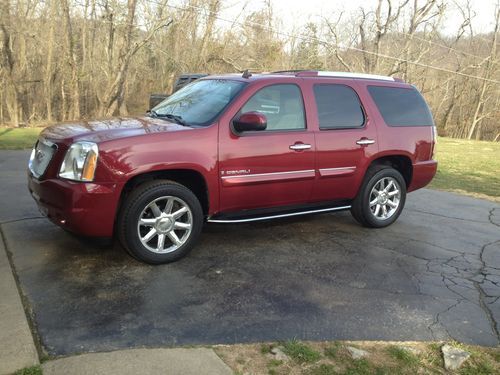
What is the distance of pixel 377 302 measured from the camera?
4.09 meters

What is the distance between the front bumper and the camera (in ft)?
13.5

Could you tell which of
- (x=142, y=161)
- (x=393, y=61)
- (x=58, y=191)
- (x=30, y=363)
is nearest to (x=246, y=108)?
(x=142, y=161)

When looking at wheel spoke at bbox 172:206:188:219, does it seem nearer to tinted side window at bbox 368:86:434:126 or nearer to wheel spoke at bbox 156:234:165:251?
wheel spoke at bbox 156:234:165:251

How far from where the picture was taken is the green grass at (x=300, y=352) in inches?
123

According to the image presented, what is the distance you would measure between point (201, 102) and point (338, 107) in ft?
5.39

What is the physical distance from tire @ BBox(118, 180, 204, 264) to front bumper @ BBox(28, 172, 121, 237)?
0.16 m

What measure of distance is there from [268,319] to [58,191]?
6.95ft

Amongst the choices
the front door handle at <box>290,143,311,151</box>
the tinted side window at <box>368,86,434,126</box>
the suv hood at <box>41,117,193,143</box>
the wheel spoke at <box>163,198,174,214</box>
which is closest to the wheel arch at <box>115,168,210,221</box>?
the wheel spoke at <box>163,198,174,214</box>

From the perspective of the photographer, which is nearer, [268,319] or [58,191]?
[268,319]

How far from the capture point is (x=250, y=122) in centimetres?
473

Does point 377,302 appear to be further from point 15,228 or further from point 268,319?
point 15,228

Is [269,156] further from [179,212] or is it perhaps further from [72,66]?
[72,66]

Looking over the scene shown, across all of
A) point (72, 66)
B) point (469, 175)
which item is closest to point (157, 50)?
point (72, 66)

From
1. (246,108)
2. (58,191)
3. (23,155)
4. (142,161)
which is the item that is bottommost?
(23,155)
